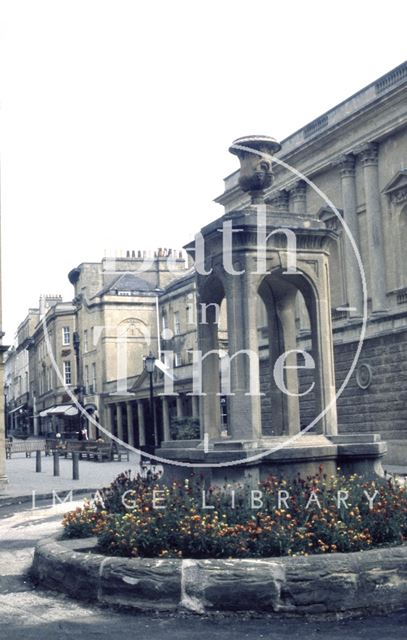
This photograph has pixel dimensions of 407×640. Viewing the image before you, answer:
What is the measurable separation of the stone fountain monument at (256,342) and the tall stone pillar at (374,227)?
1825 cm

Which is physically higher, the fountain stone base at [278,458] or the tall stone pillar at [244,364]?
the tall stone pillar at [244,364]

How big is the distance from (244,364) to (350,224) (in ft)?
73.2

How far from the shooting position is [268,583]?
7.10m

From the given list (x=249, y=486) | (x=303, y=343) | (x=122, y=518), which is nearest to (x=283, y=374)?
(x=249, y=486)

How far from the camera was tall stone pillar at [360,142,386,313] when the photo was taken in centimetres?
2972

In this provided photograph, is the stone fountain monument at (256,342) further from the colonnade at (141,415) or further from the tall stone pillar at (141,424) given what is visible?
the tall stone pillar at (141,424)

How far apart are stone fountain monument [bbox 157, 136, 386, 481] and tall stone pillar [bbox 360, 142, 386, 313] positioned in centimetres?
1825

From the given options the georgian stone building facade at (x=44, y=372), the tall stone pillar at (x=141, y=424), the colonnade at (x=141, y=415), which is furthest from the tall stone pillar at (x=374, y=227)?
the georgian stone building facade at (x=44, y=372)

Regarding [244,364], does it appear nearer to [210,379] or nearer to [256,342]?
[256,342]

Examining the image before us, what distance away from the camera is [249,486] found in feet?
30.8

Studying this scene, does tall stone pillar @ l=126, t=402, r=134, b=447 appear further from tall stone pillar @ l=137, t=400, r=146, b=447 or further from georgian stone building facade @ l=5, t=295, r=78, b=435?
georgian stone building facade @ l=5, t=295, r=78, b=435

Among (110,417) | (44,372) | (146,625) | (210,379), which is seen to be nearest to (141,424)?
(110,417)

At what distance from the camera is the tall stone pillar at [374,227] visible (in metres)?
29.7

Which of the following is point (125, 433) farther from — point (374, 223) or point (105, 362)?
point (374, 223)
